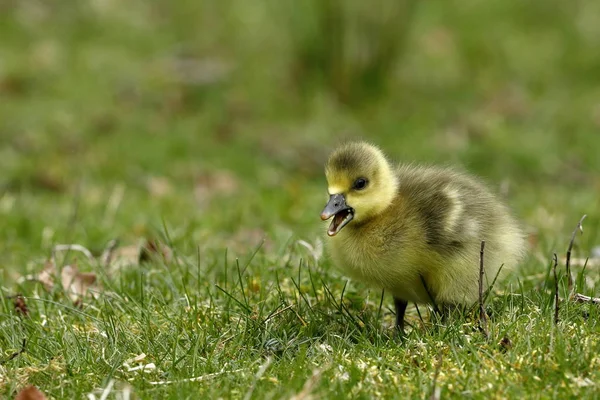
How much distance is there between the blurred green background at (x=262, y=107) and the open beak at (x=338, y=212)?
1.93 metres

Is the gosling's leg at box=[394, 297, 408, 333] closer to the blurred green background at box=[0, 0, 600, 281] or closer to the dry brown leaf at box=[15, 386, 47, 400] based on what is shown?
the dry brown leaf at box=[15, 386, 47, 400]

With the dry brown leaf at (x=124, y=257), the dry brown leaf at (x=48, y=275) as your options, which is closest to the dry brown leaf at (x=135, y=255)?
the dry brown leaf at (x=124, y=257)

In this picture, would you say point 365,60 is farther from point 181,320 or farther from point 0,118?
point 181,320

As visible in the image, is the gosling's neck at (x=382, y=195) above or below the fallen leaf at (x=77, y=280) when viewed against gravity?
above

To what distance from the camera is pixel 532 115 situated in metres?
10.8

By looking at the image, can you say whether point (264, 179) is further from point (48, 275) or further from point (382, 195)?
point (382, 195)

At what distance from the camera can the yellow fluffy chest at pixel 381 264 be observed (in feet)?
12.4

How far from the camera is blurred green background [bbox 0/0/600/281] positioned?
7.32 meters

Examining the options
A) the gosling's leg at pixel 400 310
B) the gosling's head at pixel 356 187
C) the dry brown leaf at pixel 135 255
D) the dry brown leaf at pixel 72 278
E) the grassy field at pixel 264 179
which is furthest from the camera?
the dry brown leaf at pixel 135 255

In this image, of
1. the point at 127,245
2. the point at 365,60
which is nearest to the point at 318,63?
the point at 365,60

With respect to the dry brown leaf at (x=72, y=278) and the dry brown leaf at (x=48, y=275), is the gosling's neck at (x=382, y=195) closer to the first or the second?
the dry brown leaf at (x=72, y=278)

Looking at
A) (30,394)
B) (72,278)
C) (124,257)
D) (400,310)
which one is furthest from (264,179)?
(30,394)

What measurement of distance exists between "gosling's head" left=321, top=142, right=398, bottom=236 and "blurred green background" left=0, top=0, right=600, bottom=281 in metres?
1.95

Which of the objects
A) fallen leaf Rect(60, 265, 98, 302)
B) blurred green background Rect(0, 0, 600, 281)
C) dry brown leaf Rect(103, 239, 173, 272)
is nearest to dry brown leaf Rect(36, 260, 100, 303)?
fallen leaf Rect(60, 265, 98, 302)
